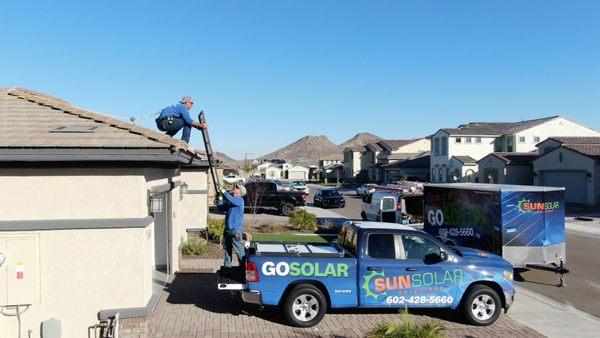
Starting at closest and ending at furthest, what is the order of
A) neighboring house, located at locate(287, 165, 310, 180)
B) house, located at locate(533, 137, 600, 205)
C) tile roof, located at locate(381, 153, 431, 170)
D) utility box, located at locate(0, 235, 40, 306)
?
utility box, located at locate(0, 235, 40, 306)
house, located at locate(533, 137, 600, 205)
tile roof, located at locate(381, 153, 431, 170)
neighboring house, located at locate(287, 165, 310, 180)

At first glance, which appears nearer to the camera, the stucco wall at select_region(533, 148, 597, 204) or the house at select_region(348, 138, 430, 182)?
the stucco wall at select_region(533, 148, 597, 204)

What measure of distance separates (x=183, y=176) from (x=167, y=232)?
5635 millimetres

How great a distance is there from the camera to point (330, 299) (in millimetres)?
8266

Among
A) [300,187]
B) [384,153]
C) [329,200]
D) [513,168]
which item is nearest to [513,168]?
[513,168]

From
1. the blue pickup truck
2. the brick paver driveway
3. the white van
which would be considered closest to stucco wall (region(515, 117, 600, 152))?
the white van

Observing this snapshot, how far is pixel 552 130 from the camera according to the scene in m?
52.2

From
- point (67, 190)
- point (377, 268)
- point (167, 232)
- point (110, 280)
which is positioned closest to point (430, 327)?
point (377, 268)

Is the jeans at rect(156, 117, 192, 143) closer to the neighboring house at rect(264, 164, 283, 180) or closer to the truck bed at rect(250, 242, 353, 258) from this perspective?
the truck bed at rect(250, 242, 353, 258)

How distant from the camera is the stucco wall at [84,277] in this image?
22.7 feet

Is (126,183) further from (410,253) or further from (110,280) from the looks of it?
(410,253)

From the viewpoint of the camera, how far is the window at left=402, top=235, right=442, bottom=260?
8.59 m

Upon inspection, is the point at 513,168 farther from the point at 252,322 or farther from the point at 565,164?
the point at 252,322

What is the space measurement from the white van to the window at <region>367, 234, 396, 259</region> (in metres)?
12.4

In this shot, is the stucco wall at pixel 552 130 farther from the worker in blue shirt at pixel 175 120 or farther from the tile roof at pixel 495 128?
the worker in blue shirt at pixel 175 120
